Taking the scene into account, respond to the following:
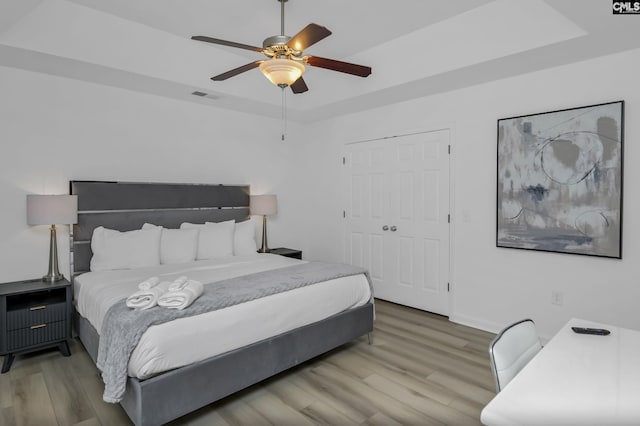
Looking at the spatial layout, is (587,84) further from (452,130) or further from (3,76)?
(3,76)

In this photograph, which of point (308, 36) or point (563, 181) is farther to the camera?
point (563, 181)

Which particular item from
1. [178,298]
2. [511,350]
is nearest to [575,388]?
[511,350]

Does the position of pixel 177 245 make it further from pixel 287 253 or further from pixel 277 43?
pixel 277 43

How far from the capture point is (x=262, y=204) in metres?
4.77

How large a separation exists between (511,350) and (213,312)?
1.63 meters

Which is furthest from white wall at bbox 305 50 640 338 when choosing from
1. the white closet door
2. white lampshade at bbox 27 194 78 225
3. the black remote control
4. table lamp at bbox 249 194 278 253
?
white lampshade at bbox 27 194 78 225

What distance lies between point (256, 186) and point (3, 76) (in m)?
2.78

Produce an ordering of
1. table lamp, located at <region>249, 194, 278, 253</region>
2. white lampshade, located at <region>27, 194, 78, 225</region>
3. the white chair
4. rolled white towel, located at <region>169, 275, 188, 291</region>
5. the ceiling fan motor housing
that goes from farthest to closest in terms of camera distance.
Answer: table lamp, located at <region>249, 194, 278, 253</region>, white lampshade, located at <region>27, 194, 78, 225</region>, the ceiling fan motor housing, rolled white towel, located at <region>169, 275, 188, 291</region>, the white chair

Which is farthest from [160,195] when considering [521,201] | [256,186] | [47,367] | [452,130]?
[521,201]

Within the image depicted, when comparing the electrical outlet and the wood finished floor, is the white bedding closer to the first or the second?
the wood finished floor

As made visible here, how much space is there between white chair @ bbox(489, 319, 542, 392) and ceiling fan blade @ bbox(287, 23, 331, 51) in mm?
1804

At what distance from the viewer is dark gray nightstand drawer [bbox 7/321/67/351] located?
9.36ft

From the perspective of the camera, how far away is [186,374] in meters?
2.12

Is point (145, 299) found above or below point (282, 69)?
below
